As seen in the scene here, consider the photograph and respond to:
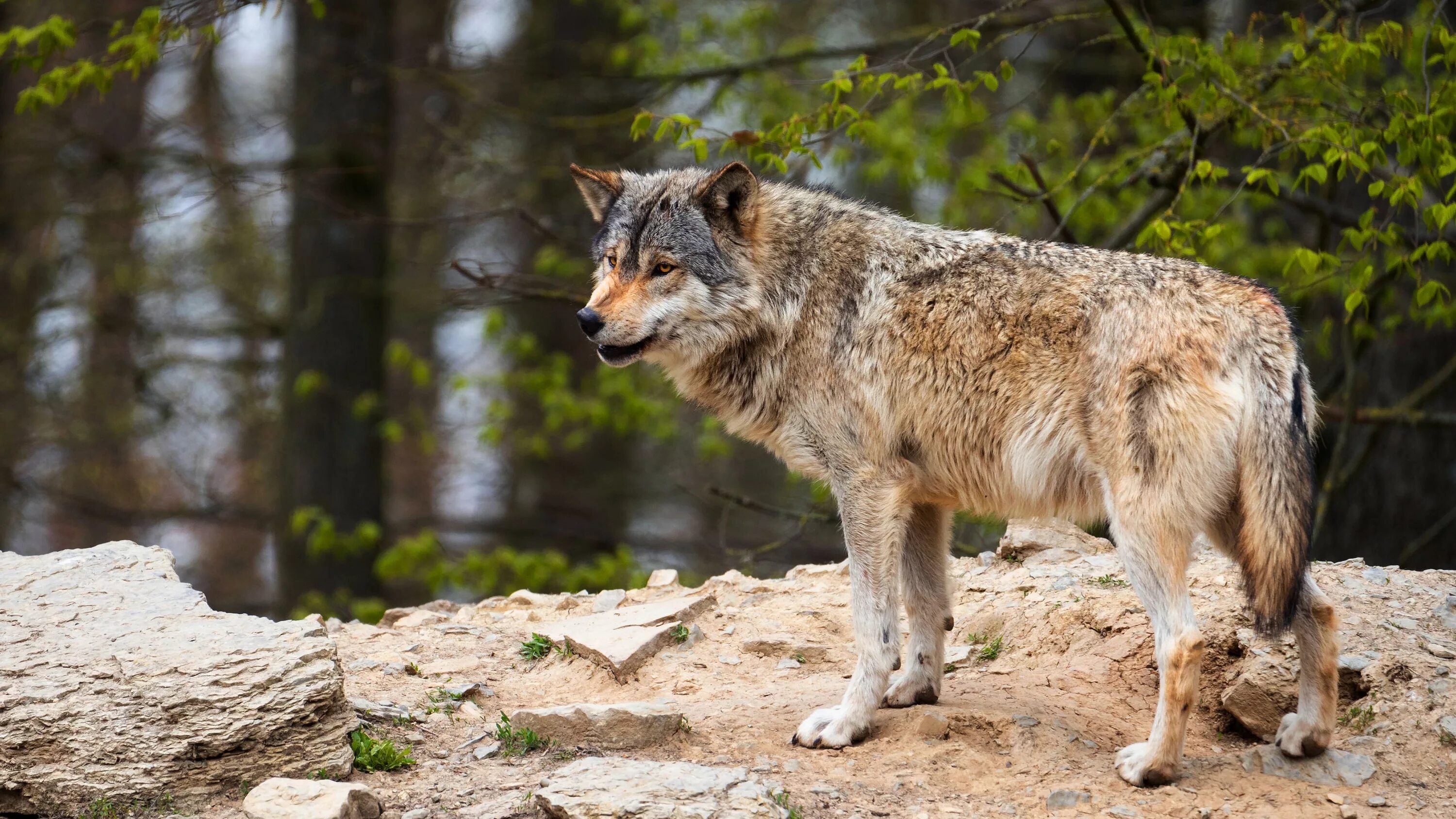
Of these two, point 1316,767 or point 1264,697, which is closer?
point 1316,767

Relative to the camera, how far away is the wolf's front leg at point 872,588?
514 centimetres

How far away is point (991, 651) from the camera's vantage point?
6258mm

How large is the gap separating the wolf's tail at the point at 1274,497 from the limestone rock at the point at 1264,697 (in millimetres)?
726

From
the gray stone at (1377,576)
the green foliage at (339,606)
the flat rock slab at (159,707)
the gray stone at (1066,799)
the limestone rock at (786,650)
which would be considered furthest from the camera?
the green foliage at (339,606)

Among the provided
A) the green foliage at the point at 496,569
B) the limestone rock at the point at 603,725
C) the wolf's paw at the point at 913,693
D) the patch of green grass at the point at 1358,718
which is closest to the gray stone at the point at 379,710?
the limestone rock at the point at 603,725

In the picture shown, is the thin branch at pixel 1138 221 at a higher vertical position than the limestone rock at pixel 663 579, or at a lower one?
higher

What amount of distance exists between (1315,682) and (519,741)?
3.20 m

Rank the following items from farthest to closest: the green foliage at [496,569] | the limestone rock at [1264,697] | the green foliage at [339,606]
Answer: the green foliage at [496,569]
the green foliage at [339,606]
the limestone rock at [1264,697]

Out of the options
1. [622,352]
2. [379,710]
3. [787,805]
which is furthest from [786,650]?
[379,710]

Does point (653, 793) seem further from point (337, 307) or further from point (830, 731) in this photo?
point (337, 307)

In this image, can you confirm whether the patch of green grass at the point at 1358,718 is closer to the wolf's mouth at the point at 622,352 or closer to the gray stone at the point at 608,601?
the wolf's mouth at the point at 622,352

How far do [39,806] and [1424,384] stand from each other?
967cm

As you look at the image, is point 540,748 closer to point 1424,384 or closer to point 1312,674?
point 1312,674

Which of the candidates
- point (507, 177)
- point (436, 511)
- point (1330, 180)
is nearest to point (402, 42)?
point (507, 177)
